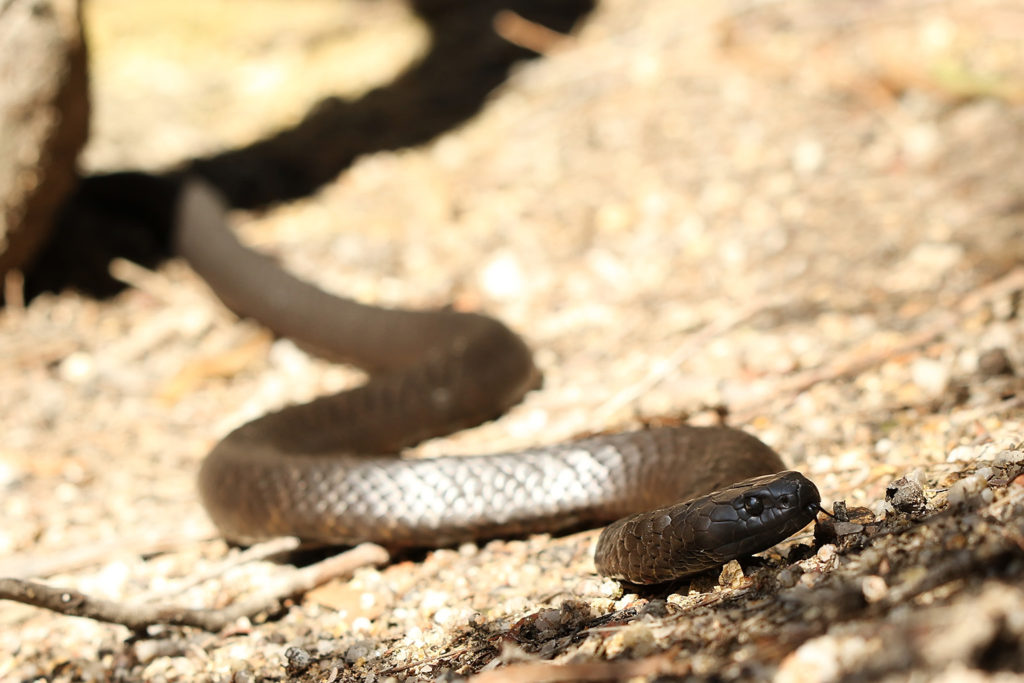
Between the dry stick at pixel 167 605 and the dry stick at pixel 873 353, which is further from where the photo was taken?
the dry stick at pixel 873 353

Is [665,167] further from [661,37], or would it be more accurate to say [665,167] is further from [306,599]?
[306,599]

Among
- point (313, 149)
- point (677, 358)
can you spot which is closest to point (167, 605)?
point (677, 358)

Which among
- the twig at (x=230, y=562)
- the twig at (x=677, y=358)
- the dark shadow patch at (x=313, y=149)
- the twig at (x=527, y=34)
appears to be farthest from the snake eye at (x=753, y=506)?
the twig at (x=527, y=34)

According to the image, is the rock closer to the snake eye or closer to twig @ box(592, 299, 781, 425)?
twig @ box(592, 299, 781, 425)

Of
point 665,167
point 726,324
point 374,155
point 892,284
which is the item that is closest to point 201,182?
point 374,155

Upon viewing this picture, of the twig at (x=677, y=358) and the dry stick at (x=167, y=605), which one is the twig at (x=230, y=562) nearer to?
the dry stick at (x=167, y=605)

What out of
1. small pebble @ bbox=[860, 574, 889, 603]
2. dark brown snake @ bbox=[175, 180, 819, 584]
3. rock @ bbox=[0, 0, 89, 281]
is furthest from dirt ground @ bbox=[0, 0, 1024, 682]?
rock @ bbox=[0, 0, 89, 281]

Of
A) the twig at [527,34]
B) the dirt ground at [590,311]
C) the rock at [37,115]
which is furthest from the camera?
the twig at [527,34]
